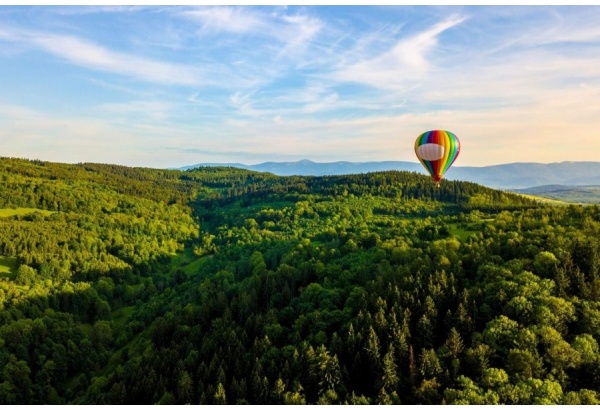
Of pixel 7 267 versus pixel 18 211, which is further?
pixel 18 211

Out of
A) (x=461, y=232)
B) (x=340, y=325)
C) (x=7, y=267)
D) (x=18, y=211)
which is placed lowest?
(x=7, y=267)

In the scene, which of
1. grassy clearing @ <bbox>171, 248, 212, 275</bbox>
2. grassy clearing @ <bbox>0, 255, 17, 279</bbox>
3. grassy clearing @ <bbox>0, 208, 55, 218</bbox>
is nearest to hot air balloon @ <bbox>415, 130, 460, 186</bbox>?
grassy clearing @ <bbox>171, 248, 212, 275</bbox>

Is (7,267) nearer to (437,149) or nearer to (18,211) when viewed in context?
(18,211)

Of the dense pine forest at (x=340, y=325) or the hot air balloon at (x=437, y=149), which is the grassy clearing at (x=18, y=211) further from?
the hot air balloon at (x=437, y=149)

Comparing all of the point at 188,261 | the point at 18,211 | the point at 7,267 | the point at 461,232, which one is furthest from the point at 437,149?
the point at 18,211

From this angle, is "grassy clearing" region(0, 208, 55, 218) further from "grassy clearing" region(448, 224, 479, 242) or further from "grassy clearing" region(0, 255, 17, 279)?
"grassy clearing" region(448, 224, 479, 242)

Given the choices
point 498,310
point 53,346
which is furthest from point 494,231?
point 53,346
